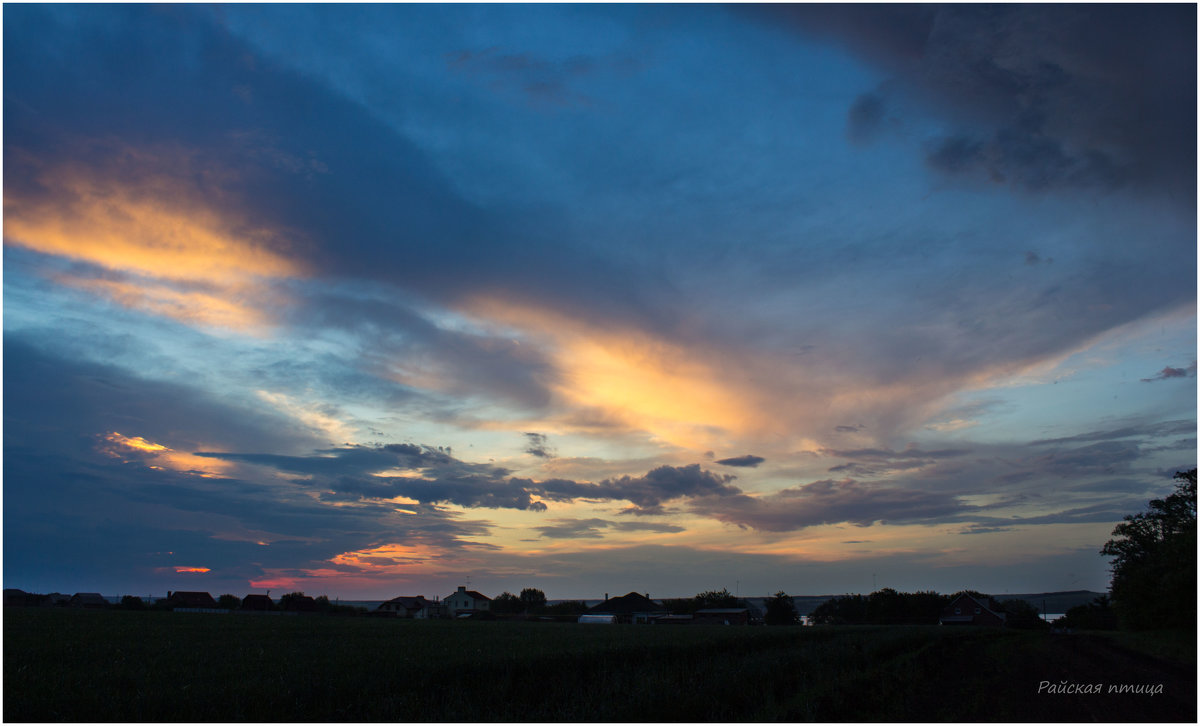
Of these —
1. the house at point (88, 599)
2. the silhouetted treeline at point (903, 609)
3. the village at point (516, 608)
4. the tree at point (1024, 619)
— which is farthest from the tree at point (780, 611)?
the house at point (88, 599)

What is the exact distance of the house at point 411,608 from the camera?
136 meters

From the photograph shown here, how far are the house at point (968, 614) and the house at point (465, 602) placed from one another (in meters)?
96.8

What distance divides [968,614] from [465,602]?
108m

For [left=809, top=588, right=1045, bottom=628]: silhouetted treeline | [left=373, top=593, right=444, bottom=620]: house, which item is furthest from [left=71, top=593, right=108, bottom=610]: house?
[left=809, top=588, right=1045, bottom=628]: silhouetted treeline

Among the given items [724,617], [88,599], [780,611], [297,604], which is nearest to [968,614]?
[780,611]

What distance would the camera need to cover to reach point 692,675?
2214 centimetres

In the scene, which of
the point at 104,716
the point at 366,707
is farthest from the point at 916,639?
the point at 104,716

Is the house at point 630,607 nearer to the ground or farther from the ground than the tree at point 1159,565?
nearer to the ground

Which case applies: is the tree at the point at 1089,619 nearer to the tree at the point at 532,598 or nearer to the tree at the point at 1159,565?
the tree at the point at 1159,565

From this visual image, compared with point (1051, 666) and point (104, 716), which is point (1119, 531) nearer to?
point (1051, 666)

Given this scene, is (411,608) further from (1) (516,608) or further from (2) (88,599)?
(2) (88,599)

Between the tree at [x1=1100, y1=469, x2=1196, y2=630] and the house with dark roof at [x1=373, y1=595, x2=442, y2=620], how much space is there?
125 metres

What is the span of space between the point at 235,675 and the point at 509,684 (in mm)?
7666

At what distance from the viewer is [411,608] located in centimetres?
13938
